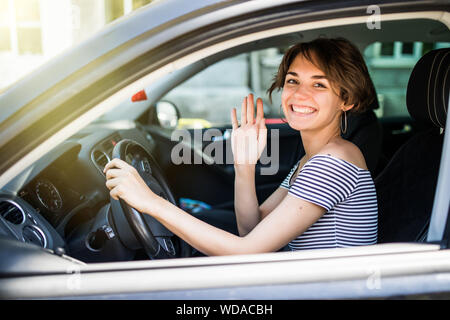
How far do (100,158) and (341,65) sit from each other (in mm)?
1247

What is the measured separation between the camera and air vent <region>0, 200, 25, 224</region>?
1.33 meters

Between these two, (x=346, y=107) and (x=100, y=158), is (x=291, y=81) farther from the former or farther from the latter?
(x=100, y=158)

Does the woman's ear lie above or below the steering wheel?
above

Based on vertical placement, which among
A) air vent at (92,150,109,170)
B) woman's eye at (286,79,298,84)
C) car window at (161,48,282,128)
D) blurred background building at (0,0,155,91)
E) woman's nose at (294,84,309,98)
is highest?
woman's eye at (286,79,298,84)

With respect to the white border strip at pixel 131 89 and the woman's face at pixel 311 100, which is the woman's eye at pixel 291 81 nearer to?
the woman's face at pixel 311 100

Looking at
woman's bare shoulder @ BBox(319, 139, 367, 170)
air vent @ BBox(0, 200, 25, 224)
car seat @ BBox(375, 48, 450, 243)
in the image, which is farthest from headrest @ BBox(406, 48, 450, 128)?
air vent @ BBox(0, 200, 25, 224)

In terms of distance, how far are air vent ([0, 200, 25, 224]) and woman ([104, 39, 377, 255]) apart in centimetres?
29

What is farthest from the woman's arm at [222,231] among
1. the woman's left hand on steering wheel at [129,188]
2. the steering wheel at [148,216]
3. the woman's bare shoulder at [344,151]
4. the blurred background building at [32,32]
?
the blurred background building at [32,32]

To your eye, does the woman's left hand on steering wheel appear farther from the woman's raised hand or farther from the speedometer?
the speedometer

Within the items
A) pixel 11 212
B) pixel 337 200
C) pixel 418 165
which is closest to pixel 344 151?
pixel 337 200

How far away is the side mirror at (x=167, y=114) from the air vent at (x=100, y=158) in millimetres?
1131

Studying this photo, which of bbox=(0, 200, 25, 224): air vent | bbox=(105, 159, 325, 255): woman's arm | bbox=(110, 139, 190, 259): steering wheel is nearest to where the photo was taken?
bbox=(105, 159, 325, 255): woman's arm

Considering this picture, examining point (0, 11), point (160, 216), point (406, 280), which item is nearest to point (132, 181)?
point (160, 216)
